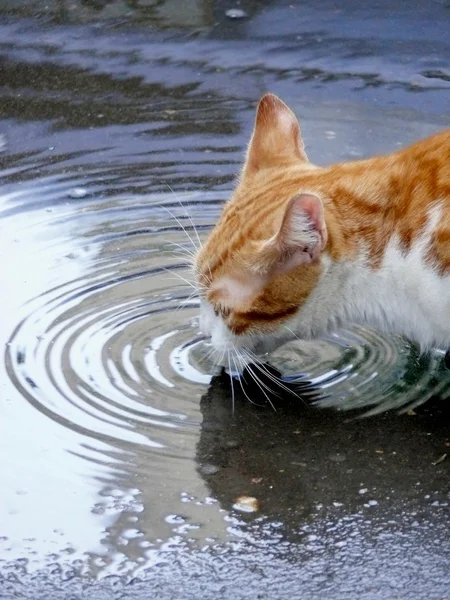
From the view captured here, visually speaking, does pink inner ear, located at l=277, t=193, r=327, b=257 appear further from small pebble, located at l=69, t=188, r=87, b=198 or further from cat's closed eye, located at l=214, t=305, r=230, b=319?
small pebble, located at l=69, t=188, r=87, b=198

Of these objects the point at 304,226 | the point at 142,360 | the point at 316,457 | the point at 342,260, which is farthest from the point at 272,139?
the point at 316,457

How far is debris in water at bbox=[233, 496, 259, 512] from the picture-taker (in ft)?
10.3

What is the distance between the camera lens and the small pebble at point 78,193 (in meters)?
5.19

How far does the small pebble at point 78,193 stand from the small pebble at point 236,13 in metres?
2.16

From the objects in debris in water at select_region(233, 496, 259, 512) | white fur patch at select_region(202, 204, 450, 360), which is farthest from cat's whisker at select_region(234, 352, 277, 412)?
debris in water at select_region(233, 496, 259, 512)

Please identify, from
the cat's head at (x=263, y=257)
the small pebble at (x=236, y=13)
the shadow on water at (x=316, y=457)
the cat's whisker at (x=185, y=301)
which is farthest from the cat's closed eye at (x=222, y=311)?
the small pebble at (x=236, y=13)

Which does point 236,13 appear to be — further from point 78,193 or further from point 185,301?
point 185,301

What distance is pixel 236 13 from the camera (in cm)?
694

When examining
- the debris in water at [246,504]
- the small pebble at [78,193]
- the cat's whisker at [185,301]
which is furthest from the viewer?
the small pebble at [78,193]

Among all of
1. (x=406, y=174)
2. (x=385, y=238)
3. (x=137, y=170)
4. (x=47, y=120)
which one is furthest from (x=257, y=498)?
(x=47, y=120)

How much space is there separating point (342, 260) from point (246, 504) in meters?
0.81

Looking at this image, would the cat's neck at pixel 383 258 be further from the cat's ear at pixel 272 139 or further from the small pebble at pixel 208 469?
the small pebble at pixel 208 469

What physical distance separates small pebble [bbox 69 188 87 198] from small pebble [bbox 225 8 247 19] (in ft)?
7.07

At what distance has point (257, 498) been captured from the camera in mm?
3186
